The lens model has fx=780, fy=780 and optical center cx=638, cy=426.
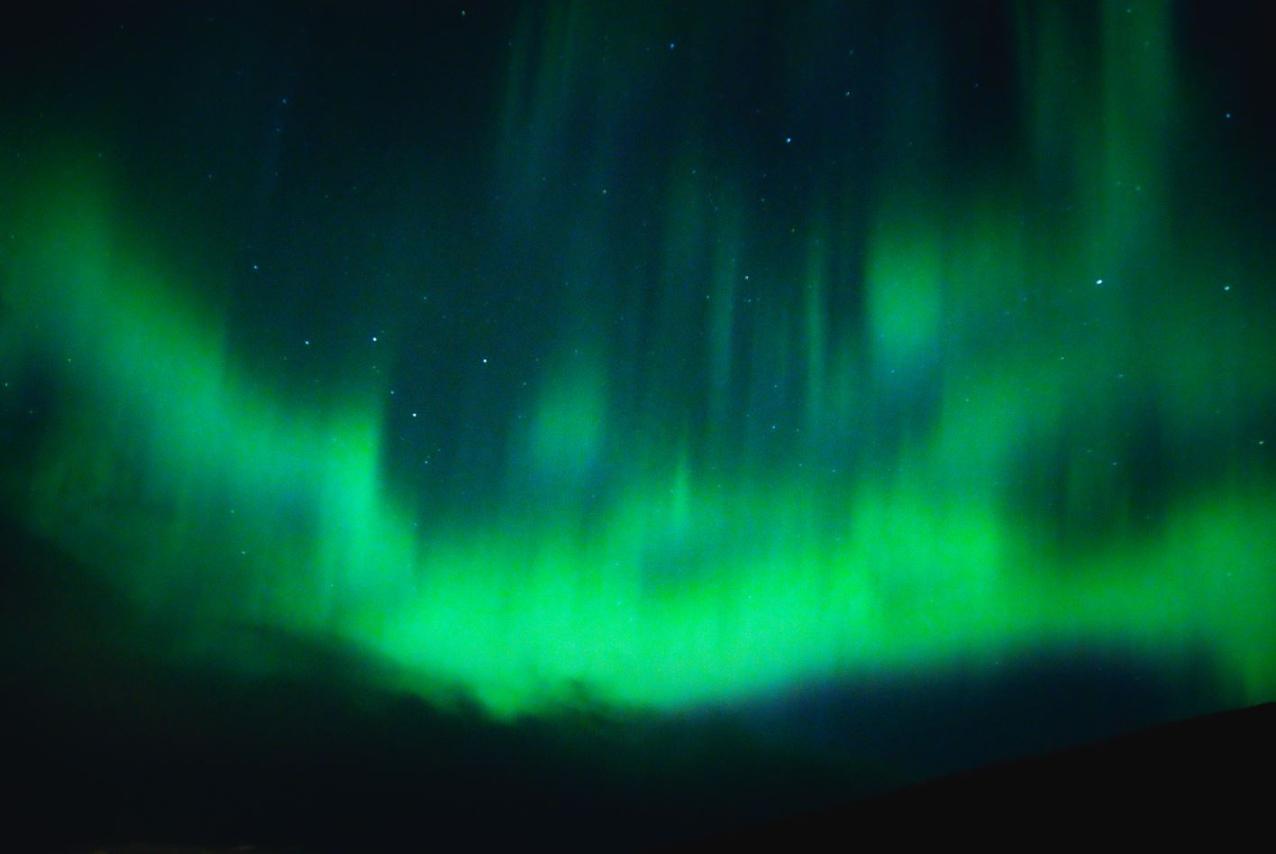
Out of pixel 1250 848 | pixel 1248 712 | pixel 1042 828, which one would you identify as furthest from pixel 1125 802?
pixel 1248 712

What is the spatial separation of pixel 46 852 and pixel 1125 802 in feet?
117

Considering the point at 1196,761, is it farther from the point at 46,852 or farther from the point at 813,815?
the point at 46,852

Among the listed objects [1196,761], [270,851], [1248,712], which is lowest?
[270,851]

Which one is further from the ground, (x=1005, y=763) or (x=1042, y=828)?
(x=1005, y=763)

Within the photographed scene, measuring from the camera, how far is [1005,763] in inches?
277

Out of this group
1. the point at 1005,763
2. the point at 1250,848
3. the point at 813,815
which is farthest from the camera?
the point at 813,815

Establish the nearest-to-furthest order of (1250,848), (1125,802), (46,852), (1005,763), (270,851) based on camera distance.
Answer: (1250,848)
(1125,802)
(1005,763)
(46,852)
(270,851)

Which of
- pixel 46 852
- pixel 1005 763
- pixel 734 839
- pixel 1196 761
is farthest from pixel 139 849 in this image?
pixel 1196 761

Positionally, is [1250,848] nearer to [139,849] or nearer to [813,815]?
[813,815]

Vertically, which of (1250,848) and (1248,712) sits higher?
(1248,712)

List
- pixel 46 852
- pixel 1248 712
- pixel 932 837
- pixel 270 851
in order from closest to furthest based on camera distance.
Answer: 1. pixel 932 837
2. pixel 1248 712
3. pixel 46 852
4. pixel 270 851

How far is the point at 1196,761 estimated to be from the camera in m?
5.34

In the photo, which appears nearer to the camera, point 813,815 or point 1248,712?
point 1248,712

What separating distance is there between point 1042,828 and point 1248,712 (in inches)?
93.3
